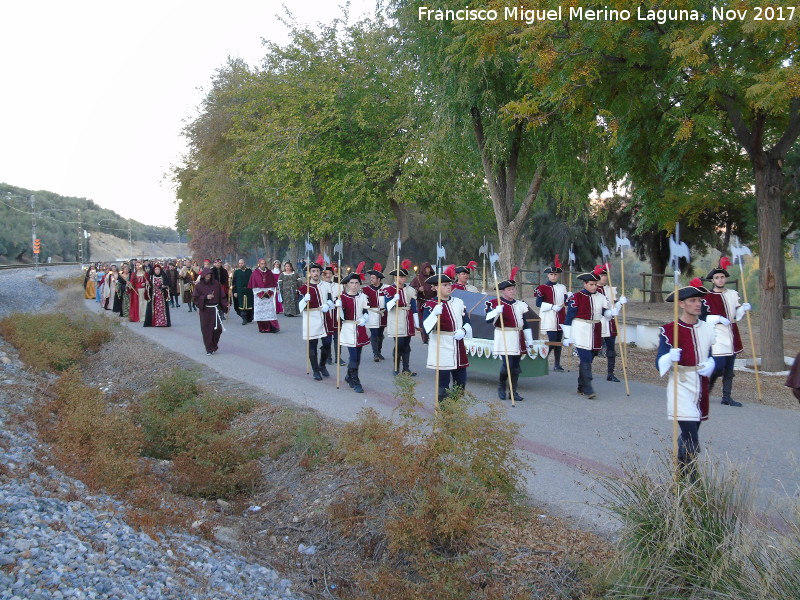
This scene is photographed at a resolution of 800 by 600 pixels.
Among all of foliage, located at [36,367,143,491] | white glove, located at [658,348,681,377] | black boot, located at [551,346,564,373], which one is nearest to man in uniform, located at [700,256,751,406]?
black boot, located at [551,346,564,373]

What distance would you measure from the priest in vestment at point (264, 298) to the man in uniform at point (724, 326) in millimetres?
12005

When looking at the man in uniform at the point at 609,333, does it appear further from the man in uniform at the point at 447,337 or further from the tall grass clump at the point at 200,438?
the tall grass clump at the point at 200,438

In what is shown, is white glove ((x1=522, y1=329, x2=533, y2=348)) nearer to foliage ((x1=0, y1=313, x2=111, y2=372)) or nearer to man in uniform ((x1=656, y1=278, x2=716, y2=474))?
man in uniform ((x1=656, y1=278, x2=716, y2=474))

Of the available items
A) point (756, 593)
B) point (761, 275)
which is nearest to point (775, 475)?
point (756, 593)

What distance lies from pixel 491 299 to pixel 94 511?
7099 mm

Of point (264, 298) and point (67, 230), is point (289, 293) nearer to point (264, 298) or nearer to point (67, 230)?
point (264, 298)

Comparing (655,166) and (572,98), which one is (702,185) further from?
(572,98)

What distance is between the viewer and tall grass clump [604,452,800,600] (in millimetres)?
4098

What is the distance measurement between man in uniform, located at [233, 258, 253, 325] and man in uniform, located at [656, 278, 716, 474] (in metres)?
17.3

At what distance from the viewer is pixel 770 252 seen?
12.8 m

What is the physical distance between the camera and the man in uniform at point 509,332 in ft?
35.8

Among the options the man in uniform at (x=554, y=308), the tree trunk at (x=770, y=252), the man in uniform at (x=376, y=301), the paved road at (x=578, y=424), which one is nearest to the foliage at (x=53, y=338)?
the paved road at (x=578, y=424)

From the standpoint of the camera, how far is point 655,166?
47.2ft

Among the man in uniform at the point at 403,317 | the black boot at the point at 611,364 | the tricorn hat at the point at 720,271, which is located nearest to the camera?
the tricorn hat at the point at 720,271
